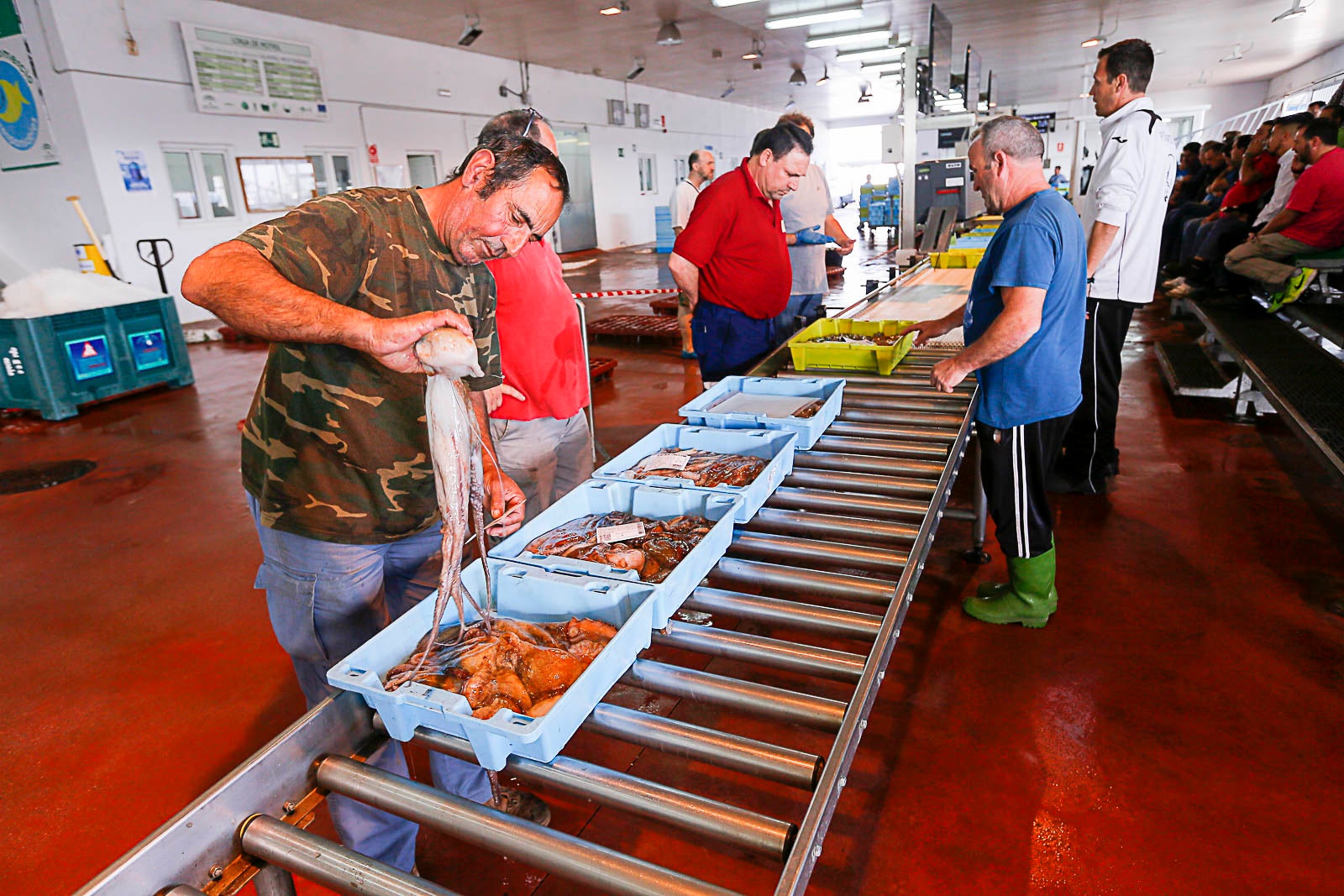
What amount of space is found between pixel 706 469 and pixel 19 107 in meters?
11.7

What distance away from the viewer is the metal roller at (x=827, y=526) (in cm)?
177

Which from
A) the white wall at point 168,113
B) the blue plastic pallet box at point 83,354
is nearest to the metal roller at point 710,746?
the blue plastic pallet box at point 83,354

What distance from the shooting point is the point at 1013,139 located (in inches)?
92.7

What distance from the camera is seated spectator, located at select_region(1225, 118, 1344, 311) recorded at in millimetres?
5461

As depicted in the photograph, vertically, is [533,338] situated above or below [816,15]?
below

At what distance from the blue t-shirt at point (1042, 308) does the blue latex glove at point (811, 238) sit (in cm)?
209

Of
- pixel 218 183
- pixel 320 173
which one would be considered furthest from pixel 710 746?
pixel 320 173

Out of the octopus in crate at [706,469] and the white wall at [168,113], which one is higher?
the white wall at [168,113]

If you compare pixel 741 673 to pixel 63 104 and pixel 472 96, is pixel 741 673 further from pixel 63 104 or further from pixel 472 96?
pixel 472 96

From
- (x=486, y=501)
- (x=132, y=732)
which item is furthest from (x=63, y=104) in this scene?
(x=486, y=501)

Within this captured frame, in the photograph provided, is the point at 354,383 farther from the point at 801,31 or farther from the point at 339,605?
the point at 801,31

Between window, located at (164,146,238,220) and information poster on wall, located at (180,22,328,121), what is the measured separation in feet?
1.95

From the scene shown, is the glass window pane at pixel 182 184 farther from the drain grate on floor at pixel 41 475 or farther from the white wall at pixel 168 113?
the drain grate on floor at pixel 41 475

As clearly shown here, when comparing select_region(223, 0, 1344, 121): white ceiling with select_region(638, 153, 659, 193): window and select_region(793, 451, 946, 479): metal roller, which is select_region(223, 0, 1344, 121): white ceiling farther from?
select_region(793, 451, 946, 479): metal roller
